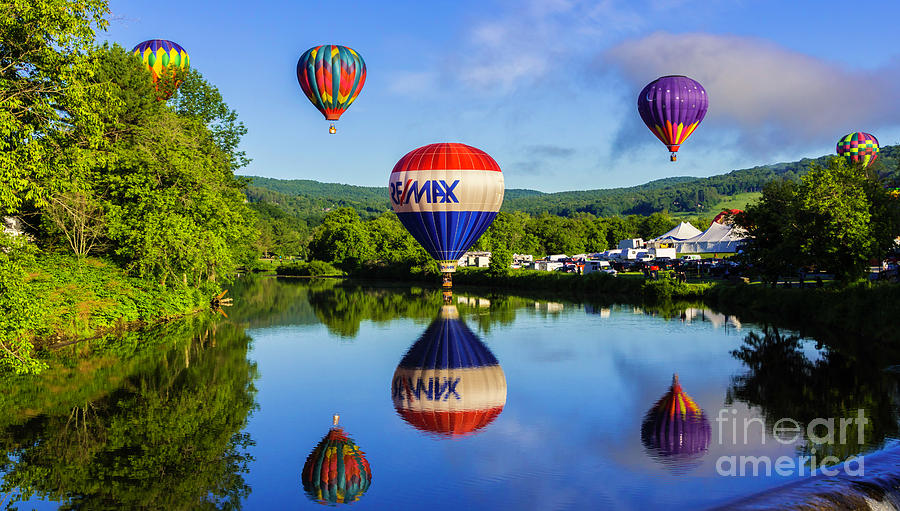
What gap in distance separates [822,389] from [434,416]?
35.4 ft

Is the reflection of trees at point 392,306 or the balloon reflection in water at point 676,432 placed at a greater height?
the reflection of trees at point 392,306

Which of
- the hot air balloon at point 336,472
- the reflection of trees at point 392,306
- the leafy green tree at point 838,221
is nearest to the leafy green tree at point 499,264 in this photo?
the reflection of trees at point 392,306

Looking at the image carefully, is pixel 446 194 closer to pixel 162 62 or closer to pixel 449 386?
pixel 162 62

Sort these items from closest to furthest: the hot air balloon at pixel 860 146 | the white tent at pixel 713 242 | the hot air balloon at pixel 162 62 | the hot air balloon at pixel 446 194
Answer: the hot air balloon at pixel 162 62, the hot air balloon at pixel 446 194, the white tent at pixel 713 242, the hot air balloon at pixel 860 146

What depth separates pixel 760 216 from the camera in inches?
1577

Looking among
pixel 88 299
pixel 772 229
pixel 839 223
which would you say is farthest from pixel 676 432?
pixel 772 229

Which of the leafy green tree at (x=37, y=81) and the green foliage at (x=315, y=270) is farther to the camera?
the green foliage at (x=315, y=270)

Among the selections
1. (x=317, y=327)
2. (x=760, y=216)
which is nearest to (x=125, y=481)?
(x=317, y=327)

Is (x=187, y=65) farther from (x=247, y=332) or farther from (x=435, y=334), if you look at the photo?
(x=435, y=334)

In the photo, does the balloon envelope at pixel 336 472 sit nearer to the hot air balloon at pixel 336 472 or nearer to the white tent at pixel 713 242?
the hot air balloon at pixel 336 472

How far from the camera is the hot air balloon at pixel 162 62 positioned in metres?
44.1

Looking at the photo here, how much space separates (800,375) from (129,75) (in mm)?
33943

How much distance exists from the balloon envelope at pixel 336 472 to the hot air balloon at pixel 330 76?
32074 millimetres

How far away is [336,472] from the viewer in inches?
564
